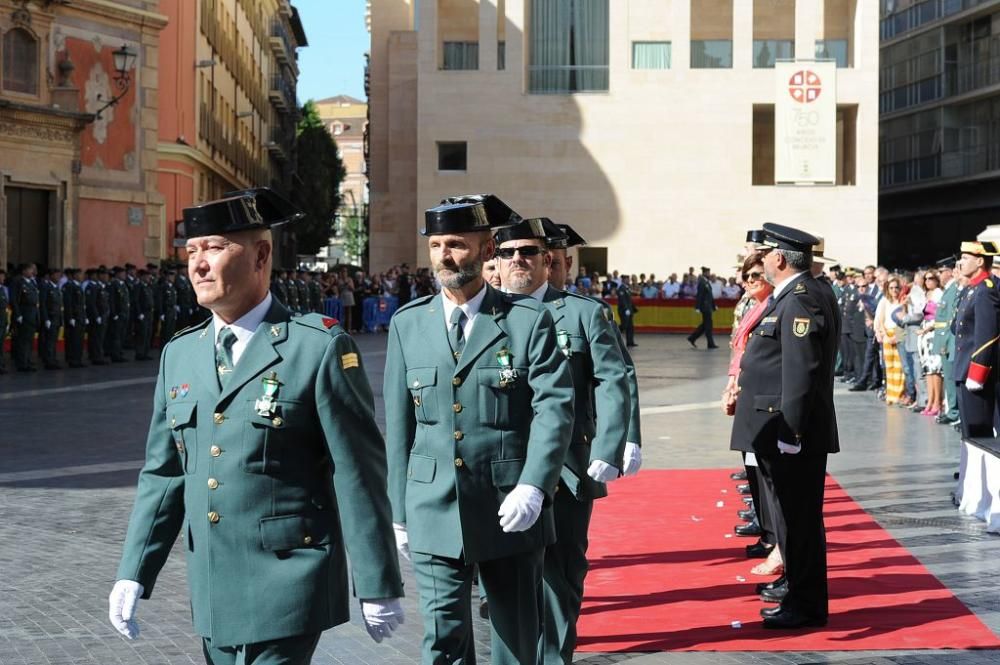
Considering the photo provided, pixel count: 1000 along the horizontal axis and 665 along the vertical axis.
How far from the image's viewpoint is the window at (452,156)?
55.7 meters

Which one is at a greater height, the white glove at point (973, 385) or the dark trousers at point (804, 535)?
the white glove at point (973, 385)

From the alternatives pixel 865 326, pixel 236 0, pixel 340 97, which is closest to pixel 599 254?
pixel 236 0

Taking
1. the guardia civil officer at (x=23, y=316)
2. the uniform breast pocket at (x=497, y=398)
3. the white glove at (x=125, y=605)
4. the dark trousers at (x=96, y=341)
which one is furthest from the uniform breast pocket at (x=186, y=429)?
the dark trousers at (x=96, y=341)

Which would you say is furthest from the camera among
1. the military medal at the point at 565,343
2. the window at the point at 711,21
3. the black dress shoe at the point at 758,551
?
the window at the point at 711,21

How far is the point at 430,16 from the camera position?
55.2 meters

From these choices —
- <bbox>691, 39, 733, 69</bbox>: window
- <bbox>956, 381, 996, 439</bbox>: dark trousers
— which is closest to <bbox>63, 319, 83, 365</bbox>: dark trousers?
<bbox>956, 381, 996, 439</bbox>: dark trousers

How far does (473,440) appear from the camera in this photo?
17.6ft

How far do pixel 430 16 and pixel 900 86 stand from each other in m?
27.5

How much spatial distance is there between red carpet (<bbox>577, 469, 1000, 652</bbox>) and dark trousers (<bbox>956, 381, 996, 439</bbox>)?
1.13 metres

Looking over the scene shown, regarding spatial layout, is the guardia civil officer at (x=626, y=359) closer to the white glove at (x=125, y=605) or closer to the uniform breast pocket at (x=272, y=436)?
the uniform breast pocket at (x=272, y=436)

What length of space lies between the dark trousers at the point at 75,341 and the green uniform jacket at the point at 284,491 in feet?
78.2

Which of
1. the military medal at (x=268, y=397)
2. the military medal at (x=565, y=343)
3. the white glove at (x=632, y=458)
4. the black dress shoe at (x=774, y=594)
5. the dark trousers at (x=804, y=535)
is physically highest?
the military medal at (x=565, y=343)

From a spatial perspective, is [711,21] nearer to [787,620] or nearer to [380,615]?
[787,620]

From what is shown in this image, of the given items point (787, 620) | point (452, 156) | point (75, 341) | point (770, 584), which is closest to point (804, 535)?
point (787, 620)
